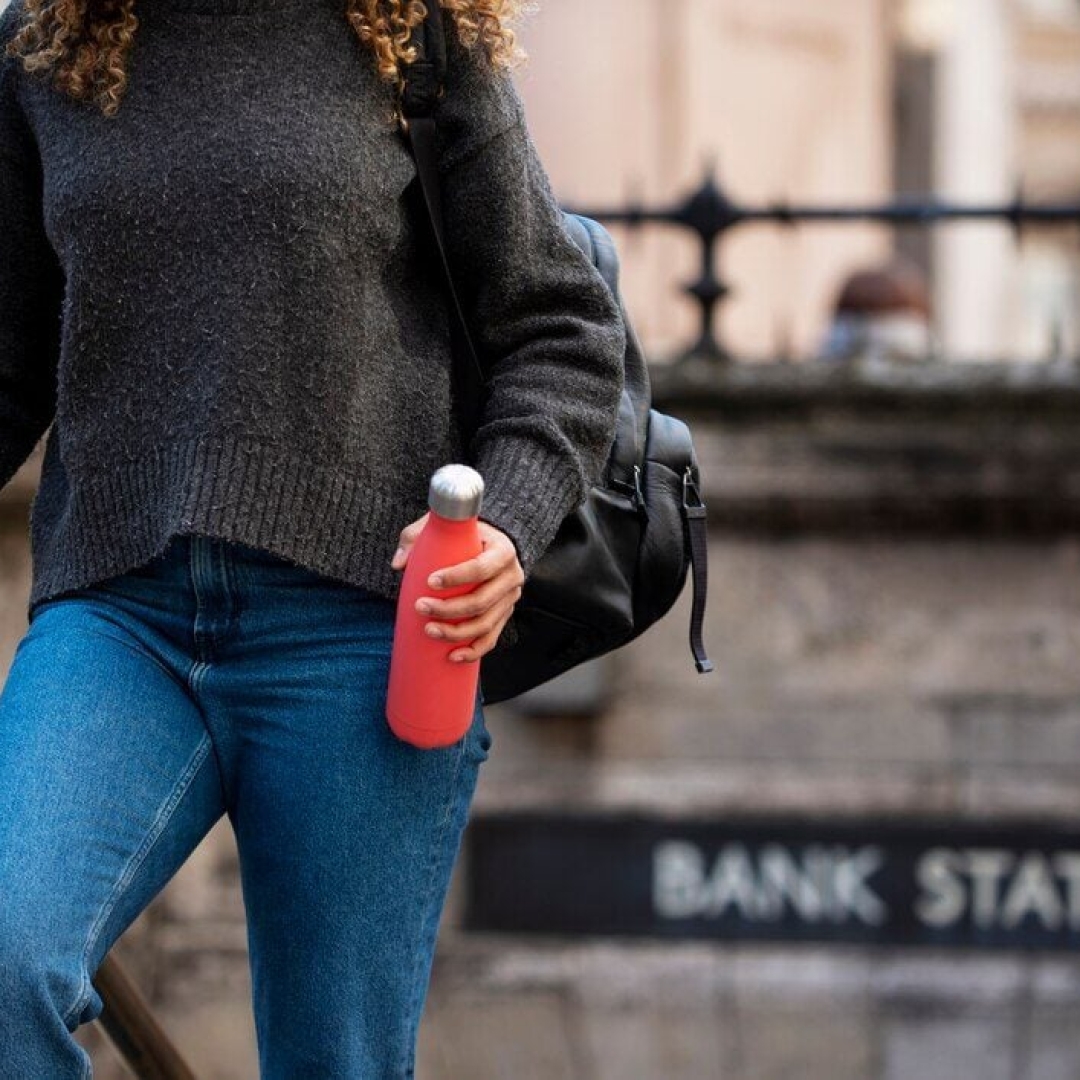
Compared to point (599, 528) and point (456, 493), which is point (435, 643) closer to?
point (456, 493)

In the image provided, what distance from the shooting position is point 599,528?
103 inches

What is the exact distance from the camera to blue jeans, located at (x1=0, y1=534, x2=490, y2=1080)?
2.33 meters

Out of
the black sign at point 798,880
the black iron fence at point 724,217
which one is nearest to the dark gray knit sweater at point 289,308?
the black iron fence at point 724,217

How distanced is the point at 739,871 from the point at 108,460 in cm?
396

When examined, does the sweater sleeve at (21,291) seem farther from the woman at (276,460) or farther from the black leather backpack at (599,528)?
the black leather backpack at (599,528)

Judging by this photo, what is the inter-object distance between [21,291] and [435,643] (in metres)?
0.68

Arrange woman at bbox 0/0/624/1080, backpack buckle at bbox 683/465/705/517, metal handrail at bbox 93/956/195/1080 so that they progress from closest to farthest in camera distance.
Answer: woman at bbox 0/0/624/1080
metal handrail at bbox 93/956/195/1080
backpack buckle at bbox 683/465/705/517

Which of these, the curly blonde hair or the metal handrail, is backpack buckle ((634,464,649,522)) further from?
the metal handrail

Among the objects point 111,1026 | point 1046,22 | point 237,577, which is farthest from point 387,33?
point 1046,22

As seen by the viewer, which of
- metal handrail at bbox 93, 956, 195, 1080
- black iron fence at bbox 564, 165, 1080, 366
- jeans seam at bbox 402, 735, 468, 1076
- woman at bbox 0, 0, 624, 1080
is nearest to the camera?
woman at bbox 0, 0, 624, 1080

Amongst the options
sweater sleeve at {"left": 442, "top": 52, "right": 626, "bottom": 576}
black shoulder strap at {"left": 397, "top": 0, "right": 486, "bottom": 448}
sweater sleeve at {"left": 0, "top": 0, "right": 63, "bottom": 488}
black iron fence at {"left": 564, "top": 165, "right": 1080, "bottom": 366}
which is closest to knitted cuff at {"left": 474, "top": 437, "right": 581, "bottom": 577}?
sweater sleeve at {"left": 442, "top": 52, "right": 626, "bottom": 576}

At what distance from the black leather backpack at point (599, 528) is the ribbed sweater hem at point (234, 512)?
20 centimetres

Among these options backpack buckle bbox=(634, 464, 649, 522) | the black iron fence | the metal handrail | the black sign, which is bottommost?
the black sign

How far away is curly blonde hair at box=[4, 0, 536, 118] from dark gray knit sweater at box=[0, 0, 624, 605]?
0.07 feet
